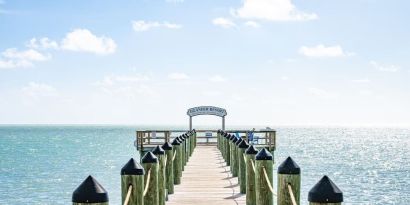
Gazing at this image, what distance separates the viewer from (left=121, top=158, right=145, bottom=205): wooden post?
733 centimetres

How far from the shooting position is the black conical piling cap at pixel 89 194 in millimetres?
5340

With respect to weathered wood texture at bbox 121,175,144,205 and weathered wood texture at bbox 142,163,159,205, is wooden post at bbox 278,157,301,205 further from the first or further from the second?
weathered wood texture at bbox 142,163,159,205

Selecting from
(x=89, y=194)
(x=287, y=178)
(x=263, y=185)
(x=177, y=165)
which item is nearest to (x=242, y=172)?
(x=177, y=165)

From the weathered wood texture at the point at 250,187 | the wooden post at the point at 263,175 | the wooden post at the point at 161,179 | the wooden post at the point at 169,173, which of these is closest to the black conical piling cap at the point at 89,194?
the wooden post at the point at 263,175

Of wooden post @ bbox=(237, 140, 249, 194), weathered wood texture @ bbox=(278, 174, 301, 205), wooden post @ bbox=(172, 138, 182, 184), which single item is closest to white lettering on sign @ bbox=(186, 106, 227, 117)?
wooden post @ bbox=(172, 138, 182, 184)

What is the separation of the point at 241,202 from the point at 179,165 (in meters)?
4.36

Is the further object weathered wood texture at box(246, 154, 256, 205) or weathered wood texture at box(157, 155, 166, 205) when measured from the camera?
weathered wood texture at box(246, 154, 256, 205)

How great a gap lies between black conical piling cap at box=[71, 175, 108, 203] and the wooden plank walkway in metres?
6.57

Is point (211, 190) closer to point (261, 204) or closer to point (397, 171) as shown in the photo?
point (261, 204)

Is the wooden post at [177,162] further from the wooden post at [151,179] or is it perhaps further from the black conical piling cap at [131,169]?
the black conical piling cap at [131,169]

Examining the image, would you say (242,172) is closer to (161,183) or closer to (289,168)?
(161,183)

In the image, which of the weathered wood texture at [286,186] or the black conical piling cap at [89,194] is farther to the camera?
the weathered wood texture at [286,186]

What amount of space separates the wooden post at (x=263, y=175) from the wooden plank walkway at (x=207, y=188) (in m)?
2.09

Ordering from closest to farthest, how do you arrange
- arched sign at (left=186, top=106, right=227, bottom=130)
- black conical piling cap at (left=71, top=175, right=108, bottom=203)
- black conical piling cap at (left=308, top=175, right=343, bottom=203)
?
1. black conical piling cap at (left=71, top=175, right=108, bottom=203)
2. black conical piling cap at (left=308, top=175, right=343, bottom=203)
3. arched sign at (left=186, top=106, right=227, bottom=130)
